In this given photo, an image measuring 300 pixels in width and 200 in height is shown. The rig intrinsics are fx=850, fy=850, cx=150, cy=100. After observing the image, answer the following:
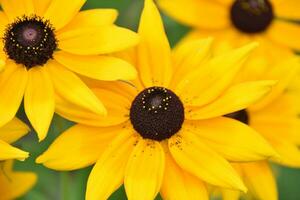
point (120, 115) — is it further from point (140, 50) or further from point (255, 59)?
point (255, 59)

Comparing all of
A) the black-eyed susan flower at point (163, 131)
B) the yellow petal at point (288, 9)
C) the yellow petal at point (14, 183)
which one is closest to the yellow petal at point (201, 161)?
the black-eyed susan flower at point (163, 131)

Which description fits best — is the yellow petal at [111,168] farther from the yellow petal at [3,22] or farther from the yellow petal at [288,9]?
the yellow petal at [288,9]

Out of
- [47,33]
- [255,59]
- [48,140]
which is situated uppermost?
[47,33]

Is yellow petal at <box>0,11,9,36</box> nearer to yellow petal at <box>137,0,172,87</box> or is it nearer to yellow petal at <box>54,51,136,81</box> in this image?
yellow petal at <box>54,51,136,81</box>

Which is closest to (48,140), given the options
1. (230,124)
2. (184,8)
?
(184,8)

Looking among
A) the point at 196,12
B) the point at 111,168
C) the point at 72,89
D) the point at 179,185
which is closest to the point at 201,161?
the point at 179,185

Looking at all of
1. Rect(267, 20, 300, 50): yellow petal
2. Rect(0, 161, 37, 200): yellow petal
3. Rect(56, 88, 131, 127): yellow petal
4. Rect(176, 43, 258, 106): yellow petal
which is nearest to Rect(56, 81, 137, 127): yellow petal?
Rect(56, 88, 131, 127): yellow petal
